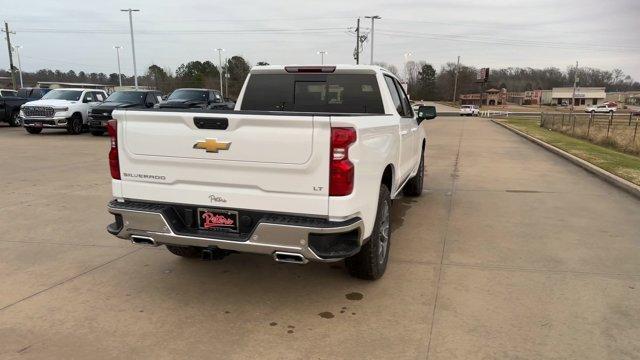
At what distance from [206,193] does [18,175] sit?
789 cm

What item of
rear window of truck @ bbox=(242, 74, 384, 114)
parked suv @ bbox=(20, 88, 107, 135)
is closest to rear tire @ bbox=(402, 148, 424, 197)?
rear window of truck @ bbox=(242, 74, 384, 114)

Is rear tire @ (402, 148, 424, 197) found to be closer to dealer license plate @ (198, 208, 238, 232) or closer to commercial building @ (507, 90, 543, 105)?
dealer license plate @ (198, 208, 238, 232)

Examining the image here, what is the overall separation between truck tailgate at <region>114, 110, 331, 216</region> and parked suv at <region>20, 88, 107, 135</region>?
16594 millimetres

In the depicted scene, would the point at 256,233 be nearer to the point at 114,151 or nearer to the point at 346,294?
the point at 346,294

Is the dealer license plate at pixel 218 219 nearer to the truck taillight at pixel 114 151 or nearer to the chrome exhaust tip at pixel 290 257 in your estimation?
the chrome exhaust tip at pixel 290 257

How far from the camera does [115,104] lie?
18.1 m

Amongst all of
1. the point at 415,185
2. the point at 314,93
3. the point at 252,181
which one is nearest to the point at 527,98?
the point at 415,185

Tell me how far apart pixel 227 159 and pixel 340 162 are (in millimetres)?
834

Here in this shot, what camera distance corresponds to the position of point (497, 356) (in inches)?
126

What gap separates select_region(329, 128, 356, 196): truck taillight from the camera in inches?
131

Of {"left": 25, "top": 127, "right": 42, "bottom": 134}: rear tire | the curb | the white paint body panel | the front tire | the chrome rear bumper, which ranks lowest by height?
{"left": 25, "top": 127, "right": 42, "bottom": 134}: rear tire

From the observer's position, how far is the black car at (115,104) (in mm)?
17734

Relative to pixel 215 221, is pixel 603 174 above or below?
below

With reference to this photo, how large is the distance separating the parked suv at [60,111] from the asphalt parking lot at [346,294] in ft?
41.1
